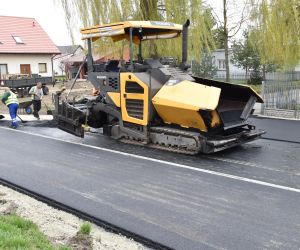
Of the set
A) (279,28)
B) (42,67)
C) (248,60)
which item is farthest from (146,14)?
(42,67)

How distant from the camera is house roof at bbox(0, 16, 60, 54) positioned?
3747 centimetres

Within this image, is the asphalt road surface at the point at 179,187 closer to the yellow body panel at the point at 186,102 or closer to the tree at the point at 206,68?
the yellow body panel at the point at 186,102

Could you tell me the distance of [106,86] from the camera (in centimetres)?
959

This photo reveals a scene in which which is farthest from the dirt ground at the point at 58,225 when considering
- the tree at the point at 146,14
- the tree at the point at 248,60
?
the tree at the point at 248,60

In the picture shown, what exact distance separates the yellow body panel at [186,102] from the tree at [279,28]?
22.7 ft

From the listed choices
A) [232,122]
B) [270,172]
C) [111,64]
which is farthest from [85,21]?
[270,172]

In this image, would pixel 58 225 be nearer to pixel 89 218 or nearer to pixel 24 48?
pixel 89 218

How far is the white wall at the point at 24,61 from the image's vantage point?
37.0 m

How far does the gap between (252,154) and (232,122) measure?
0.84 metres

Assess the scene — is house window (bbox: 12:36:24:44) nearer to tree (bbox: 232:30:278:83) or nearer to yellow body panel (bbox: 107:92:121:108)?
tree (bbox: 232:30:278:83)

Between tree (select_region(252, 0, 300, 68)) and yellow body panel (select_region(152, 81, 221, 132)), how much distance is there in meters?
6.91

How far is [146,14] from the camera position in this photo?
1445 cm

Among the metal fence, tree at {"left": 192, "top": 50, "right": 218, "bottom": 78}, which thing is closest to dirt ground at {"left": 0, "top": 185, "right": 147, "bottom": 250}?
the metal fence

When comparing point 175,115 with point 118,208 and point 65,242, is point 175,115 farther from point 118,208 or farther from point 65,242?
point 65,242
